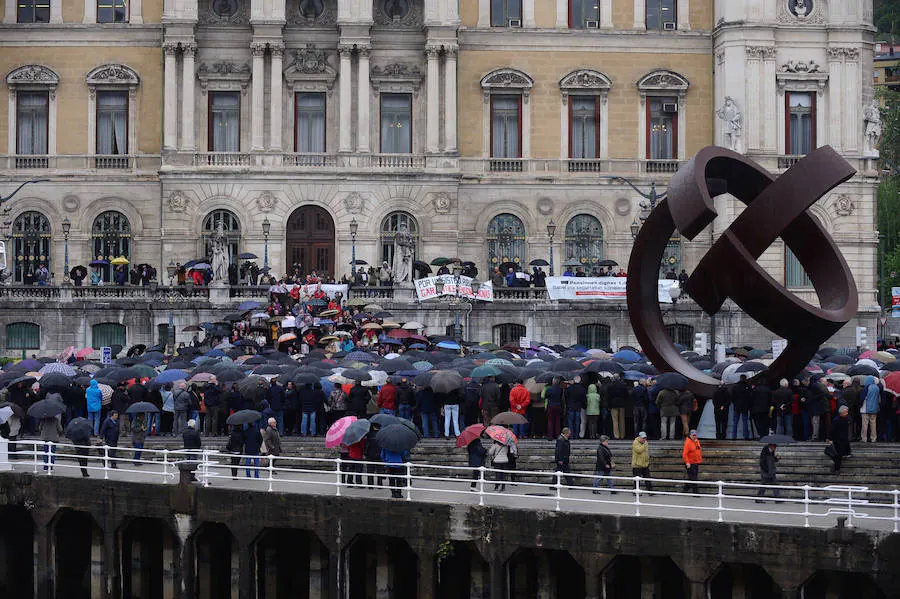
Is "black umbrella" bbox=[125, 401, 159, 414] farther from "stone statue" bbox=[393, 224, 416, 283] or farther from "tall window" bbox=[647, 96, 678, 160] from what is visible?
"tall window" bbox=[647, 96, 678, 160]

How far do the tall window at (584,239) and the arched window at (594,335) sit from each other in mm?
8006

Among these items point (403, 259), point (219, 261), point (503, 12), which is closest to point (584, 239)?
point (503, 12)

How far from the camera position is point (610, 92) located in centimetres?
7531

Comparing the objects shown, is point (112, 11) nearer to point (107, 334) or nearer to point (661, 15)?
point (107, 334)

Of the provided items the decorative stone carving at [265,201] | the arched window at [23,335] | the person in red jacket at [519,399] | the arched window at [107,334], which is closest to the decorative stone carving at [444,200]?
the decorative stone carving at [265,201]

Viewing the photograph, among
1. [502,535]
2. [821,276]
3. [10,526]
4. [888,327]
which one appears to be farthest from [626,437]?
[888,327]

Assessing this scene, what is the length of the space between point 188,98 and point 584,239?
17684 millimetres

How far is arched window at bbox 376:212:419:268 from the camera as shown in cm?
7362

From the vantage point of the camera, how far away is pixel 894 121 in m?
106

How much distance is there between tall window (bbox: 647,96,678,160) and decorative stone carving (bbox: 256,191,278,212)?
16207mm

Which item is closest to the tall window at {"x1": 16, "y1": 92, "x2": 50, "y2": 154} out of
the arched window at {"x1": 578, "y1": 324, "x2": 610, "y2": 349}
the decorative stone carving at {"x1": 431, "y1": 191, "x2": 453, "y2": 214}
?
the decorative stone carving at {"x1": 431, "y1": 191, "x2": 453, "y2": 214}

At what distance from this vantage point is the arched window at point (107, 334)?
65625 mm

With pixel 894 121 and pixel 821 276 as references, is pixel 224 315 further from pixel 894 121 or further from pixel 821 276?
pixel 894 121

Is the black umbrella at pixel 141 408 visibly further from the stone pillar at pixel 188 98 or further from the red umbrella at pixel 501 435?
the stone pillar at pixel 188 98
